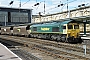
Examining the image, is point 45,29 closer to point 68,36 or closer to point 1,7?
point 68,36

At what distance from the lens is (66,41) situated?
2853 cm

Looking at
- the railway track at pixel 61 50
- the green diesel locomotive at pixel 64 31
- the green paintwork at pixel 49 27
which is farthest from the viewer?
the green paintwork at pixel 49 27

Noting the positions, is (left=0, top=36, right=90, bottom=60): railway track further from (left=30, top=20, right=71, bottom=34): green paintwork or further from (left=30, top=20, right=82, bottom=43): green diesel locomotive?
(left=30, top=20, right=71, bottom=34): green paintwork

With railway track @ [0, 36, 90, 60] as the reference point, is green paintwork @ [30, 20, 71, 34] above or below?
above

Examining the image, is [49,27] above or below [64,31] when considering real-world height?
above

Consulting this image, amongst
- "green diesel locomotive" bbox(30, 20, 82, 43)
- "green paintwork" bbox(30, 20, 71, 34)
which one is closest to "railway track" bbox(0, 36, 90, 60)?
"green diesel locomotive" bbox(30, 20, 82, 43)

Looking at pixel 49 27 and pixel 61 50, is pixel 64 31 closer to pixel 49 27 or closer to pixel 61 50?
pixel 49 27

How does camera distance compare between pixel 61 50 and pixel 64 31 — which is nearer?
pixel 61 50

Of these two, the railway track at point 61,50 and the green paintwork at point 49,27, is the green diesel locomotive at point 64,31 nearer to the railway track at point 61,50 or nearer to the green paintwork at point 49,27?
the green paintwork at point 49,27

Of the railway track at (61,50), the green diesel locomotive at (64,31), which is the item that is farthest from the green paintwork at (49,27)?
the railway track at (61,50)

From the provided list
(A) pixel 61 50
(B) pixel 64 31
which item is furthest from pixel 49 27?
(A) pixel 61 50

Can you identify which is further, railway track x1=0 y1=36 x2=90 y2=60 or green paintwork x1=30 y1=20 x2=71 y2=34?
green paintwork x1=30 y1=20 x2=71 y2=34

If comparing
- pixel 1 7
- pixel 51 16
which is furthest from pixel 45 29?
pixel 1 7

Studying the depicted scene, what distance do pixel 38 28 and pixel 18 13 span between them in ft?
168
